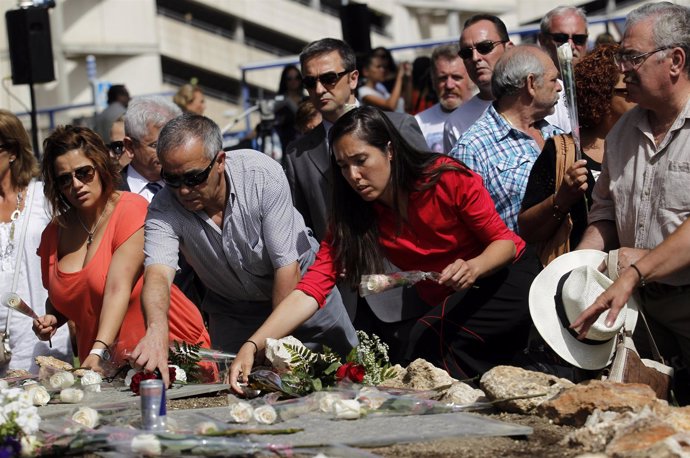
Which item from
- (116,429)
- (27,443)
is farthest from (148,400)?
(27,443)

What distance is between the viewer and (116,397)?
17.2ft

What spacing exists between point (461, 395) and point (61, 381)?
1802 millimetres

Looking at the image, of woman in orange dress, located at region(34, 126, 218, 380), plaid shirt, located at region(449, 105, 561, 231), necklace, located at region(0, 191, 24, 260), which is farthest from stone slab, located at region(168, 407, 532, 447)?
necklace, located at region(0, 191, 24, 260)

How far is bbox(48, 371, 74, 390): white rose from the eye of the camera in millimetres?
5473

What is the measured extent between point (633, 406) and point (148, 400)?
1.58 m

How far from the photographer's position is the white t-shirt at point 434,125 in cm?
826

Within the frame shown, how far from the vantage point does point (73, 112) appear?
25234 millimetres

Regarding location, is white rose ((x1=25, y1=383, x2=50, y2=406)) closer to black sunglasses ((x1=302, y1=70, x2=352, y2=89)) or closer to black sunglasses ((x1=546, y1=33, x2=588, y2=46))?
black sunglasses ((x1=302, y1=70, x2=352, y2=89))

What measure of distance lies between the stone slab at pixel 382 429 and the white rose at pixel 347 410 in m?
0.02

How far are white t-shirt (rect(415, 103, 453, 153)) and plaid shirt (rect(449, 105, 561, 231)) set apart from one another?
169cm

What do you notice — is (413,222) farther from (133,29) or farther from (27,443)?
(133,29)

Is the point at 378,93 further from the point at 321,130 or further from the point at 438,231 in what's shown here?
the point at 438,231

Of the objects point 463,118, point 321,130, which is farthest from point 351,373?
point 463,118

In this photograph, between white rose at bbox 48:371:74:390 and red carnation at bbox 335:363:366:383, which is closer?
red carnation at bbox 335:363:366:383
